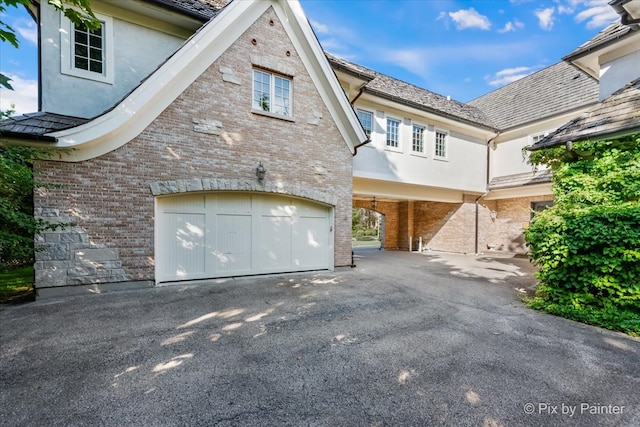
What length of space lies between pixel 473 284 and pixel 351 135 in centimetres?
610

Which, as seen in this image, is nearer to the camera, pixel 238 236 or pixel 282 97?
pixel 238 236

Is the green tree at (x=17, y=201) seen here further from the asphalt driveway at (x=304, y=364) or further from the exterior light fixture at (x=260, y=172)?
the exterior light fixture at (x=260, y=172)

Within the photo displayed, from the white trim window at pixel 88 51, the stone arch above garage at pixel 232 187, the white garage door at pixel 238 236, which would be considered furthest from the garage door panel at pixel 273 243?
the white trim window at pixel 88 51

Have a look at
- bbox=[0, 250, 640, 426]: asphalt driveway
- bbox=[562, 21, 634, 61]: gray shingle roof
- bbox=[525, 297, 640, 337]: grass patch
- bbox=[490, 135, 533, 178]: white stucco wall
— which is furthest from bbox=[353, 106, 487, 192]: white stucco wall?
bbox=[525, 297, 640, 337]: grass patch

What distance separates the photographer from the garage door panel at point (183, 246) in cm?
693

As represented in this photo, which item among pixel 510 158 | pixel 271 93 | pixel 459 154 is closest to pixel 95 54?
pixel 271 93

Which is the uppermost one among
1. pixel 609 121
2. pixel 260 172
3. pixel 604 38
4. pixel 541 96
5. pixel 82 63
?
pixel 541 96

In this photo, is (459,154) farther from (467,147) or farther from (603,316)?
(603,316)

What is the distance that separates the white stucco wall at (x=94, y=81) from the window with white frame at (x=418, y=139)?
984cm

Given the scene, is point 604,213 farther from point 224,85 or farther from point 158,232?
point 158,232

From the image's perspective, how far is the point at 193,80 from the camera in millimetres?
6973

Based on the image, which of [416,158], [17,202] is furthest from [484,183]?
[17,202]

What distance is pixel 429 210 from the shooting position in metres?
17.1

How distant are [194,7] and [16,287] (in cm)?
903
